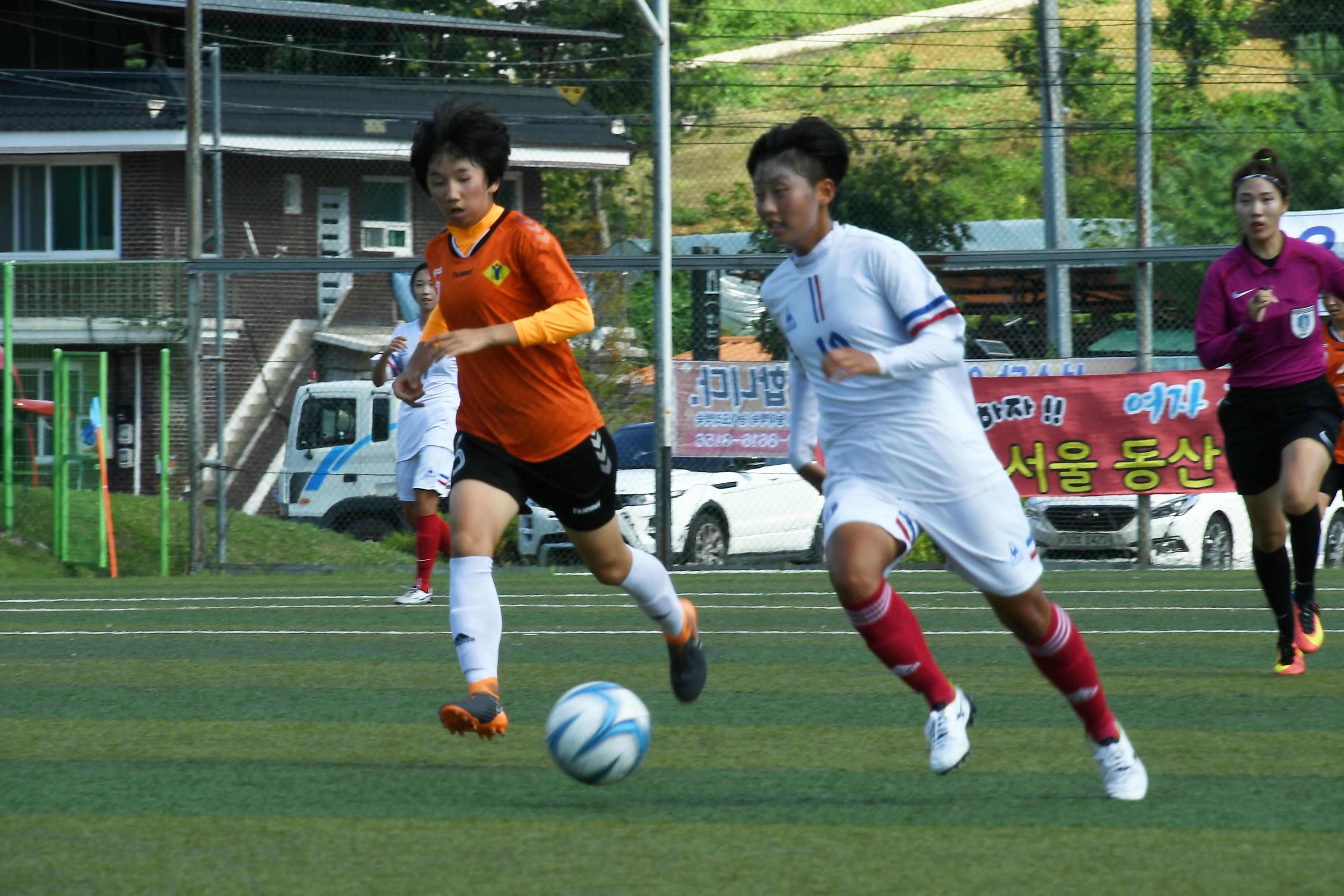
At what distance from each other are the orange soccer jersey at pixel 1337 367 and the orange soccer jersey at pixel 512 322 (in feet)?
13.8

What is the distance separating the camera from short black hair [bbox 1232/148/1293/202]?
665 cm

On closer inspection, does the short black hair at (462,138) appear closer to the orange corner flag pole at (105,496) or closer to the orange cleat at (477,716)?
the orange cleat at (477,716)

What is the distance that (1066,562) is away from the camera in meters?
14.4

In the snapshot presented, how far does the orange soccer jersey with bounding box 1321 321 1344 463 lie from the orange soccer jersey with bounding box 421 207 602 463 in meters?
4.20

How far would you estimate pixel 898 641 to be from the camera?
186 inches

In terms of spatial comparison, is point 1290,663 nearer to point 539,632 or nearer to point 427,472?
point 539,632

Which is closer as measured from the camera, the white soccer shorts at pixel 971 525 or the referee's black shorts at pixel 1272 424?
the white soccer shorts at pixel 971 525

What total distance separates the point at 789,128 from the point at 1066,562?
1022cm

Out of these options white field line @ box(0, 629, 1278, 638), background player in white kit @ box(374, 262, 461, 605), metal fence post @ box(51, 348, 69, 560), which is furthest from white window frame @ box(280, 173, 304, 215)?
white field line @ box(0, 629, 1278, 638)

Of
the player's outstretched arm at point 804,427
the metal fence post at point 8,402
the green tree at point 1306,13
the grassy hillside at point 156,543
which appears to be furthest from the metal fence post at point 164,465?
the green tree at point 1306,13

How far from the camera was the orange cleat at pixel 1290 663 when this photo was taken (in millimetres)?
7145

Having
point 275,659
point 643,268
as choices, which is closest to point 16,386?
point 643,268

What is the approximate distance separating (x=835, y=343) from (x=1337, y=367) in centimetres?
445

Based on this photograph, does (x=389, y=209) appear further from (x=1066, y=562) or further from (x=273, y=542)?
(x=1066, y=562)
